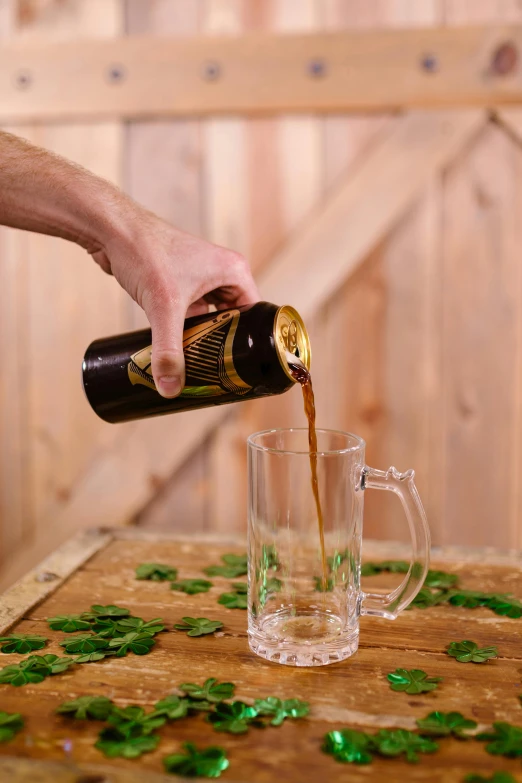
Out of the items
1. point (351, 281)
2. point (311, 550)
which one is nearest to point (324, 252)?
point (351, 281)

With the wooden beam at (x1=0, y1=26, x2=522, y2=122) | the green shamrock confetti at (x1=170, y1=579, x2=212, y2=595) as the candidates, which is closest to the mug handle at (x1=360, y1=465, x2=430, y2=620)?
the green shamrock confetti at (x1=170, y1=579, x2=212, y2=595)

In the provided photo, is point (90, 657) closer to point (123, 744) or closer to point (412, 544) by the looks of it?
point (123, 744)

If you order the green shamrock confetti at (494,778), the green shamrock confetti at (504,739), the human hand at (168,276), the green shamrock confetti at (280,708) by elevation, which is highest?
the human hand at (168,276)

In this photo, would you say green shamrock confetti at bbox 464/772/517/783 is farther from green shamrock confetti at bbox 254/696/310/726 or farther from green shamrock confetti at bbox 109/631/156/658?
green shamrock confetti at bbox 109/631/156/658

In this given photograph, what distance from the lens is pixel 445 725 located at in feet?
2.28

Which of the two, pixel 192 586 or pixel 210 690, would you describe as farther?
pixel 192 586

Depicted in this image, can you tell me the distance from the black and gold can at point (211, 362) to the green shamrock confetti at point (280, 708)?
0.34 metres

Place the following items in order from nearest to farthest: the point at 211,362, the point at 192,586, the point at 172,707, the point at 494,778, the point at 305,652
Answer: the point at 494,778 < the point at 172,707 < the point at 305,652 < the point at 211,362 < the point at 192,586

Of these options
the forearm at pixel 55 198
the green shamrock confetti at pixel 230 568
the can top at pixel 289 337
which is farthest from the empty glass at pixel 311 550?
the forearm at pixel 55 198

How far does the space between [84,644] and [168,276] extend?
0.44 m

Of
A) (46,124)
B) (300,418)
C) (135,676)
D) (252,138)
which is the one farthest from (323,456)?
(46,124)

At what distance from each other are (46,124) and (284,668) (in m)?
1.76

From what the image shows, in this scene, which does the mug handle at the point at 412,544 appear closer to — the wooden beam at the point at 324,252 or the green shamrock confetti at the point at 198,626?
the green shamrock confetti at the point at 198,626

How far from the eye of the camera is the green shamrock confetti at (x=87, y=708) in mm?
710
